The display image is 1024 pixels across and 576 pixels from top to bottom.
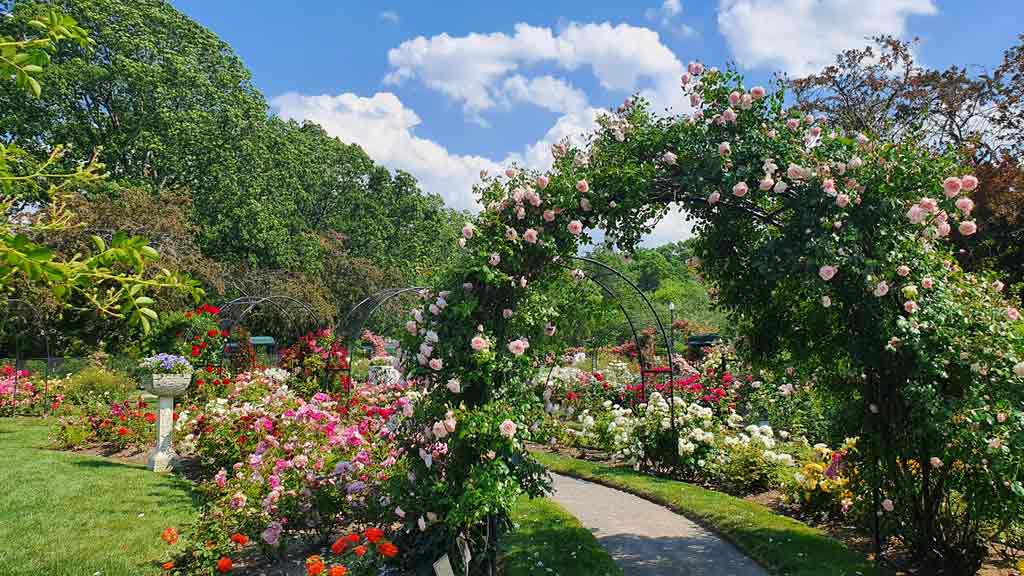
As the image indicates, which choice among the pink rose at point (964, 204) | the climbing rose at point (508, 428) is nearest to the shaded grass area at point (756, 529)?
the climbing rose at point (508, 428)

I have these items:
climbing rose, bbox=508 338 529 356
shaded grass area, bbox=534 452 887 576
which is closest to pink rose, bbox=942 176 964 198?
shaded grass area, bbox=534 452 887 576

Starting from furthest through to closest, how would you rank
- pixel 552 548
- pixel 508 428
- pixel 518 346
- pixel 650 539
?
pixel 650 539 → pixel 552 548 → pixel 518 346 → pixel 508 428

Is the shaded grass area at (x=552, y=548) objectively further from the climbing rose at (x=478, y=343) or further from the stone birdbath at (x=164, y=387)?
the stone birdbath at (x=164, y=387)

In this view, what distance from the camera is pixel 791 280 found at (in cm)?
477

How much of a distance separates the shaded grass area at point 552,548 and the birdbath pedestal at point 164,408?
4.56 m

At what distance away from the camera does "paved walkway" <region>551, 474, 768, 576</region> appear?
188 inches

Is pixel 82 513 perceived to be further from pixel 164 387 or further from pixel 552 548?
pixel 552 548

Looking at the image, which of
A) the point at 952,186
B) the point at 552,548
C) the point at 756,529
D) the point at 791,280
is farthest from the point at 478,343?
the point at 756,529


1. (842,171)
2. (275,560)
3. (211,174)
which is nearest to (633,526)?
(275,560)

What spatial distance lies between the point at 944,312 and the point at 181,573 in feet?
16.7

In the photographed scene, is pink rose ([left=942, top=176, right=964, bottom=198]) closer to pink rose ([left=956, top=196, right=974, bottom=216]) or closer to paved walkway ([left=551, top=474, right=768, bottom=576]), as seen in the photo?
pink rose ([left=956, top=196, right=974, bottom=216])

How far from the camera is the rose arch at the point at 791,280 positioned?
3.87 meters

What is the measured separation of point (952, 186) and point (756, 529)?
3.17 metres

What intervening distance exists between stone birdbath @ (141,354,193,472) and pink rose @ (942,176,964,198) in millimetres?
7902
